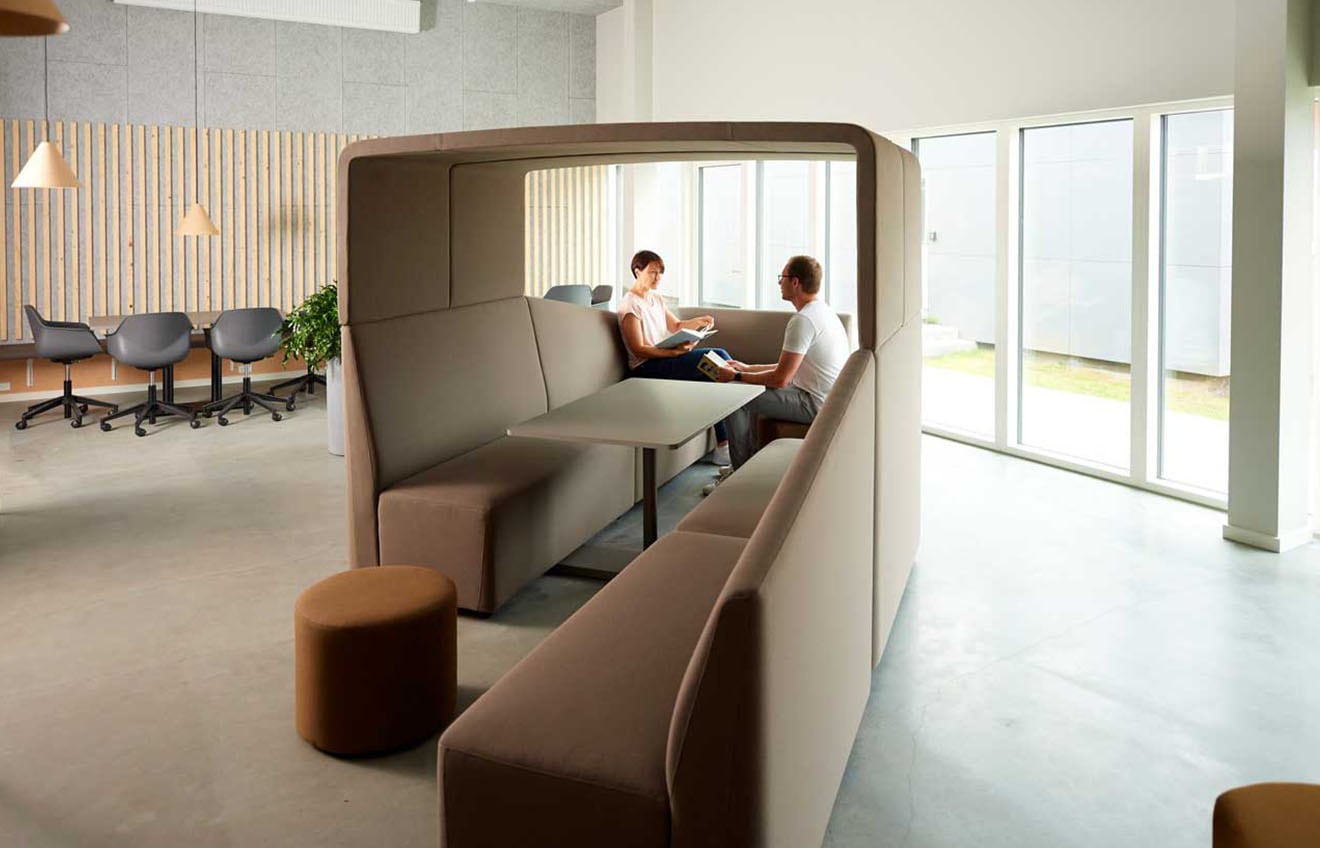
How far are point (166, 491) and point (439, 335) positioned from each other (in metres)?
2.78

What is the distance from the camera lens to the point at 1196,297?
6684mm

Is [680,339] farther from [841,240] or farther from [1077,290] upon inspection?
[841,240]

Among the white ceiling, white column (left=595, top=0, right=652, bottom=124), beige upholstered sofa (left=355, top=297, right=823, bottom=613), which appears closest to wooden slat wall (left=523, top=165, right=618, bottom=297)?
white column (left=595, top=0, right=652, bottom=124)

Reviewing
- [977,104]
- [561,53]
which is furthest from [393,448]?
[561,53]

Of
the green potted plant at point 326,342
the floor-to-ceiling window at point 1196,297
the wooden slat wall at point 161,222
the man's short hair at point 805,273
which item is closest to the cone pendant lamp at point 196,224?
the wooden slat wall at point 161,222

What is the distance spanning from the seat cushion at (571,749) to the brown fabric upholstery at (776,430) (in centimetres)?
385

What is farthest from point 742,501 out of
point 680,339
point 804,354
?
point 680,339

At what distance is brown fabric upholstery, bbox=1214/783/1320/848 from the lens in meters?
2.02

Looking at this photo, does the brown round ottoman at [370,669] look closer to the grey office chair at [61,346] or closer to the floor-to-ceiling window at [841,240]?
the floor-to-ceiling window at [841,240]

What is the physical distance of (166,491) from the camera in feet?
23.3

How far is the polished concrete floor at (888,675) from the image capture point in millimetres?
3217

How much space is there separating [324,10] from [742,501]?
348 inches

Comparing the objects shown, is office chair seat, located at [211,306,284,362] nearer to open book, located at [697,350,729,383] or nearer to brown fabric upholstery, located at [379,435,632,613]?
open book, located at [697,350,729,383]

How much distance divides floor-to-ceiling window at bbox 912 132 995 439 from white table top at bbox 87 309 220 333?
630cm
